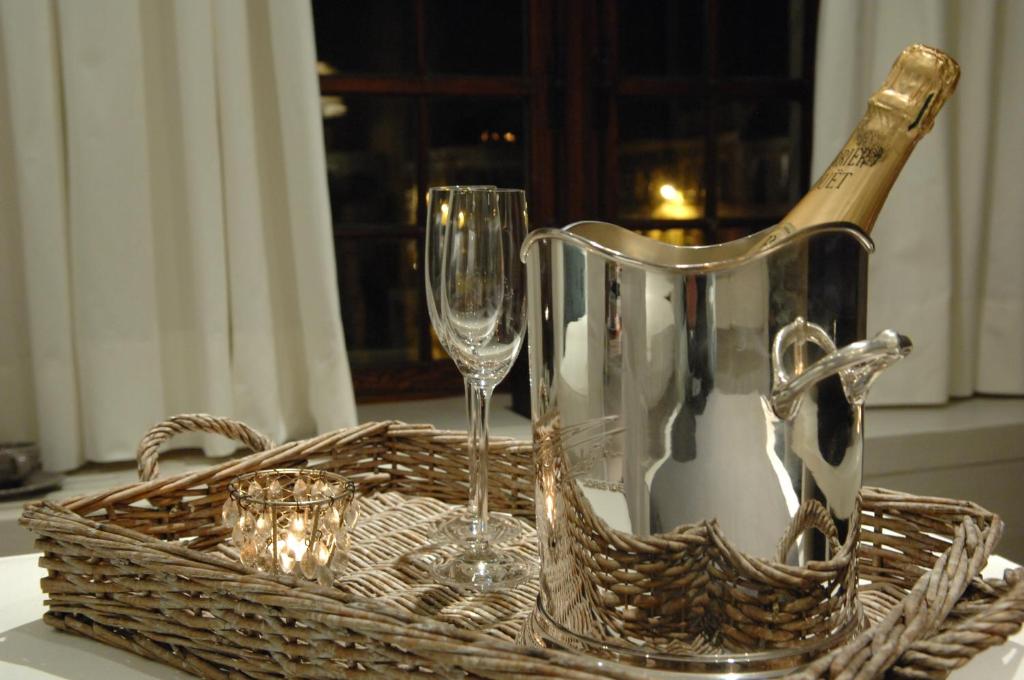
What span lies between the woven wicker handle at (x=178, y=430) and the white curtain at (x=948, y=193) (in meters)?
1.12

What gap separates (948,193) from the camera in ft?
5.51

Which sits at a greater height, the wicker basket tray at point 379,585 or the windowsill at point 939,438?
the wicker basket tray at point 379,585

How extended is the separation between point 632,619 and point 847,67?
1341 mm

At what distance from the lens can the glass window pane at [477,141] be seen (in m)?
1.70

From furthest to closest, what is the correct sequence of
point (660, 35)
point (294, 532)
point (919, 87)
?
point (660, 35) < point (294, 532) < point (919, 87)

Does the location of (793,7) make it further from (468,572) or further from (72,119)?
(468,572)

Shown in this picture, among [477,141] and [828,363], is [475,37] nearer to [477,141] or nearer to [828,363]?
[477,141]

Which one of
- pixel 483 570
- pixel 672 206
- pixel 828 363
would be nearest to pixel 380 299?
pixel 672 206

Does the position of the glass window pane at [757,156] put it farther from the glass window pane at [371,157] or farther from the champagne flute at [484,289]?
the champagne flute at [484,289]

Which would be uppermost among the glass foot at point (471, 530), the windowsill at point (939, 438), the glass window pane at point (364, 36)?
the glass window pane at point (364, 36)

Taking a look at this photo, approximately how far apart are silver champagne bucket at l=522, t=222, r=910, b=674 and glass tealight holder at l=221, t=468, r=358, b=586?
0.22 meters

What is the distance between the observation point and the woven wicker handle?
0.80 meters

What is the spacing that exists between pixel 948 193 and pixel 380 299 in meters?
0.93

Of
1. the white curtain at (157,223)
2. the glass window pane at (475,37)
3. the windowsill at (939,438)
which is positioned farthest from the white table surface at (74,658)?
the glass window pane at (475,37)
